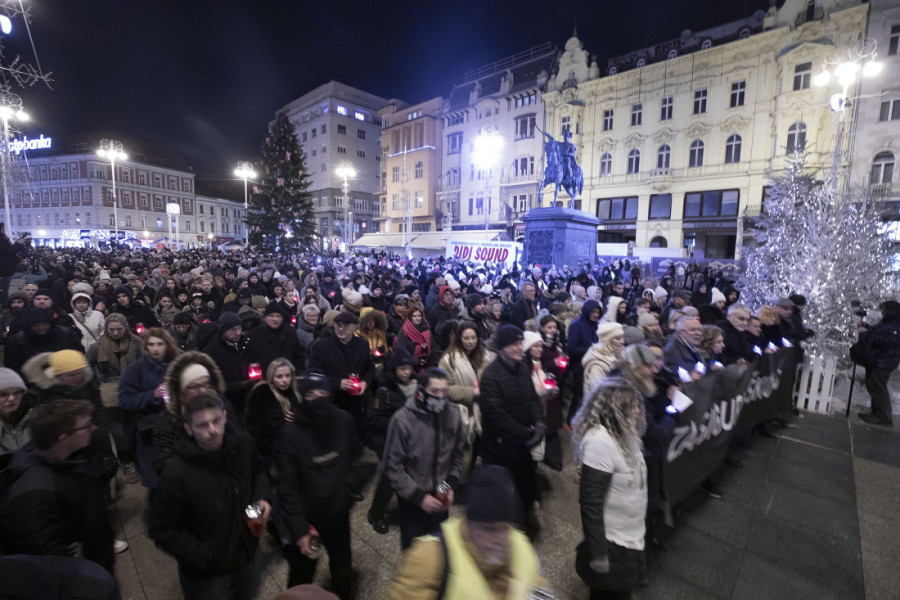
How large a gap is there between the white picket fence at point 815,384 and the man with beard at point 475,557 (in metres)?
7.54

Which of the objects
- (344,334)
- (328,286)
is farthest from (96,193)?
(344,334)

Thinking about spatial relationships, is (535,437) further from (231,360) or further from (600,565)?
(231,360)

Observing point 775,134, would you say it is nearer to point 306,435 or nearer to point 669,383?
point 669,383

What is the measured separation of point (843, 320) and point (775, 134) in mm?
27323

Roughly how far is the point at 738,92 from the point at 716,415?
116ft

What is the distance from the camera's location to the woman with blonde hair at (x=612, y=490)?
245 centimetres

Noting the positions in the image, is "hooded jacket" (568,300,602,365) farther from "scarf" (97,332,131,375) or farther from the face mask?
"scarf" (97,332,131,375)

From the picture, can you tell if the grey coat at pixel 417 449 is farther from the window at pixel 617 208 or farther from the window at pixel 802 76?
the window at pixel 802 76

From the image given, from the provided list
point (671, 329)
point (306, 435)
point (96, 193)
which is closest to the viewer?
point (306, 435)

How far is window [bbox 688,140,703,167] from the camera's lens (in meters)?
31.7

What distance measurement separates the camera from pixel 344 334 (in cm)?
422

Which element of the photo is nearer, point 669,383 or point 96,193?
point 669,383

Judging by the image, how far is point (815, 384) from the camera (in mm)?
6727

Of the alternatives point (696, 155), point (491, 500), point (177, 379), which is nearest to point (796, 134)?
point (696, 155)
